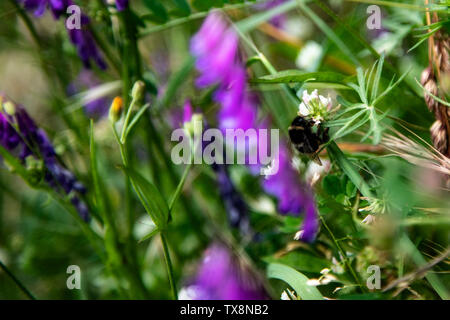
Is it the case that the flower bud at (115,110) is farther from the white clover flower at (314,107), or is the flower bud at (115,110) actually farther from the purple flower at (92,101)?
the purple flower at (92,101)

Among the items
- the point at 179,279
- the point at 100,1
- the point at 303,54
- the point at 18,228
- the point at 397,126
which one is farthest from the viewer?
the point at 18,228

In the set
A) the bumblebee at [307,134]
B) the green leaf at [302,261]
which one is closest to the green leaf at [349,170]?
the bumblebee at [307,134]

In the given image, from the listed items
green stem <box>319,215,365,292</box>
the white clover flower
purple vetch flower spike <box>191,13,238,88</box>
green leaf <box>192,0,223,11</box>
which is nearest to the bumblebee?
the white clover flower

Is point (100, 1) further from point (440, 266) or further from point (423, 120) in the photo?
point (440, 266)

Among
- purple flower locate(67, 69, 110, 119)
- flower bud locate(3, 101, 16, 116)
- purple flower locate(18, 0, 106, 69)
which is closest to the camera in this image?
flower bud locate(3, 101, 16, 116)
